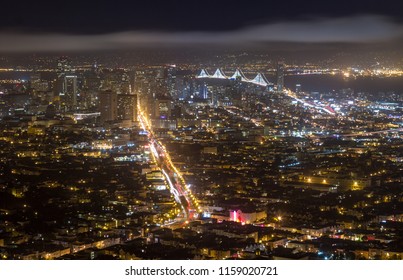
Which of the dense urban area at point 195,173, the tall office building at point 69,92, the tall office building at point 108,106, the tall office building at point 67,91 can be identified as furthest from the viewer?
the tall office building at point 69,92

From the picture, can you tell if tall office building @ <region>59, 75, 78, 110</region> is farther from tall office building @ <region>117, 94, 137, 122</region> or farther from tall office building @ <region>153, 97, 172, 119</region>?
tall office building @ <region>153, 97, 172, 119</region>

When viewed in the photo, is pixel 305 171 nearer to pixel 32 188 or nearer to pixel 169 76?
pixel 32 188

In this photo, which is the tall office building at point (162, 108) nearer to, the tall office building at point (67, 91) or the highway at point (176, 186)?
the tall office building at point (67, 91)

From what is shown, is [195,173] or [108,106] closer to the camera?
[195,173]

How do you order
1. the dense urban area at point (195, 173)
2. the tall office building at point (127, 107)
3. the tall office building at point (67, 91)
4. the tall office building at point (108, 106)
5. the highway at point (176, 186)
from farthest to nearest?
the tall office building at point (67, 91), the tall office building at point (108, 106), the tall office building at point (127, 107), the highway at point (176, 186), the dense urban area at point (195, 173)

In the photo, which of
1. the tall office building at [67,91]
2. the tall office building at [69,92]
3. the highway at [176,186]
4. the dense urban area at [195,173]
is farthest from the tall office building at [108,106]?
the highway at [176,186]

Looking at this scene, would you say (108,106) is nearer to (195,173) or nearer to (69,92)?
(69,92)

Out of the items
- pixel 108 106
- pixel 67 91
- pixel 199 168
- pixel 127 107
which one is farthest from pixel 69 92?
pixel 199 168
